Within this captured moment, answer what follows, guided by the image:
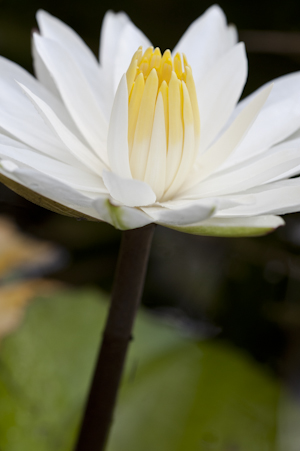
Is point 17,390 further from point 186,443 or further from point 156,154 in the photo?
point 156,154

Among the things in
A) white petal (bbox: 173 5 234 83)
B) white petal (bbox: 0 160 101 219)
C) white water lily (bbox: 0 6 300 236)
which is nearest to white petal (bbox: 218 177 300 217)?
white water lily (bbox: 0 6 300 236)

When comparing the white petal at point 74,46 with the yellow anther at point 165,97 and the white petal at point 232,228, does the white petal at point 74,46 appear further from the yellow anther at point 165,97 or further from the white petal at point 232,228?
the white petal at point 232,228

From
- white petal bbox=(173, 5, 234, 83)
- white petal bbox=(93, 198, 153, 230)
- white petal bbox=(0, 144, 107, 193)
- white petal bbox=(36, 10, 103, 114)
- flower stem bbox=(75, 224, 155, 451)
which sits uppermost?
white petal bbox=(173, 5, 234, 83)

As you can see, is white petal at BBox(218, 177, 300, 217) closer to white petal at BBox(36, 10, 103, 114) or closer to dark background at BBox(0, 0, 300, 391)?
white petal at BBox(36, 10, 103, 114)

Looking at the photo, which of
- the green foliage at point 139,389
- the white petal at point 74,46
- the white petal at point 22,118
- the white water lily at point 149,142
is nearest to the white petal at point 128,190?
the white water lily at point 149,142

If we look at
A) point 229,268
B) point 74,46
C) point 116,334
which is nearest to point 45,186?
point 116,334

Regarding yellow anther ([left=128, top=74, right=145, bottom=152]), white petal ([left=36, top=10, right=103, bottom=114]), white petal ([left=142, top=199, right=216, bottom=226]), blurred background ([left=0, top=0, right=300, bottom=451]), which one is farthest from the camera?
blurred background ([left=0, top=0, right=300, bottom=451])

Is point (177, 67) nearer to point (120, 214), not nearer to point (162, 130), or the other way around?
point (162, 130)
